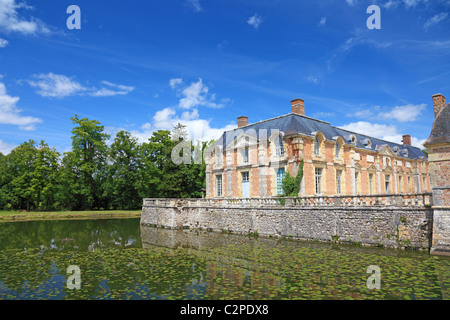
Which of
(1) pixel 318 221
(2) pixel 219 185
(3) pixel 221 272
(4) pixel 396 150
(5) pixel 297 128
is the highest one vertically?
(5) pixel 297 128

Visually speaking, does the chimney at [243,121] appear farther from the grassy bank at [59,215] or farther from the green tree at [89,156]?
the green tree at [89,156]

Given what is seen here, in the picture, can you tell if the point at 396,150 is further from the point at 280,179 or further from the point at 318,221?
the point at 318,221

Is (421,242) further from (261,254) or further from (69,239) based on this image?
(69,239)

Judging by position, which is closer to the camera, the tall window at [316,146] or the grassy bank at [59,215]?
the tall window at [316,146]

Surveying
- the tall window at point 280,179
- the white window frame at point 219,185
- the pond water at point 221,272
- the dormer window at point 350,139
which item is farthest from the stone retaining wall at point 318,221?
the dormer window at point 350,139

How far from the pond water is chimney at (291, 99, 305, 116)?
39.2 feet

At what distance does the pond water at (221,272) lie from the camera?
672 centimetres

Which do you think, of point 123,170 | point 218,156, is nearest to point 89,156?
point 123,170

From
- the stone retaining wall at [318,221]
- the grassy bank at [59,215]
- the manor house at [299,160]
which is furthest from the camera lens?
the grassy bank at [59,215]

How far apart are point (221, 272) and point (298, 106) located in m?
16.8

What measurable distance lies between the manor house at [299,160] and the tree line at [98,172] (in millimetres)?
10455

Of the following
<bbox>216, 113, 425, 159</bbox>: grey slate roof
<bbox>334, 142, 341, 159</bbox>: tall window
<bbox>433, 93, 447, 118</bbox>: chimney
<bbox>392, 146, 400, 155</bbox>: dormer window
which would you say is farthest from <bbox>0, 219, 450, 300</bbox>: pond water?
<bbox>392, 146, 400, 155</bbox>: dormer window

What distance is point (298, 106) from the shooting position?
2273 centimetres

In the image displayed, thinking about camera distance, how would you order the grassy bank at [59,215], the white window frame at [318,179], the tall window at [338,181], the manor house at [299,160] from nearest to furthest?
1. the manor house at [299,160]
2. the white window frame at [318,179]
3. the tall window at [338,181]
4. the grassy bank at [59,215]
